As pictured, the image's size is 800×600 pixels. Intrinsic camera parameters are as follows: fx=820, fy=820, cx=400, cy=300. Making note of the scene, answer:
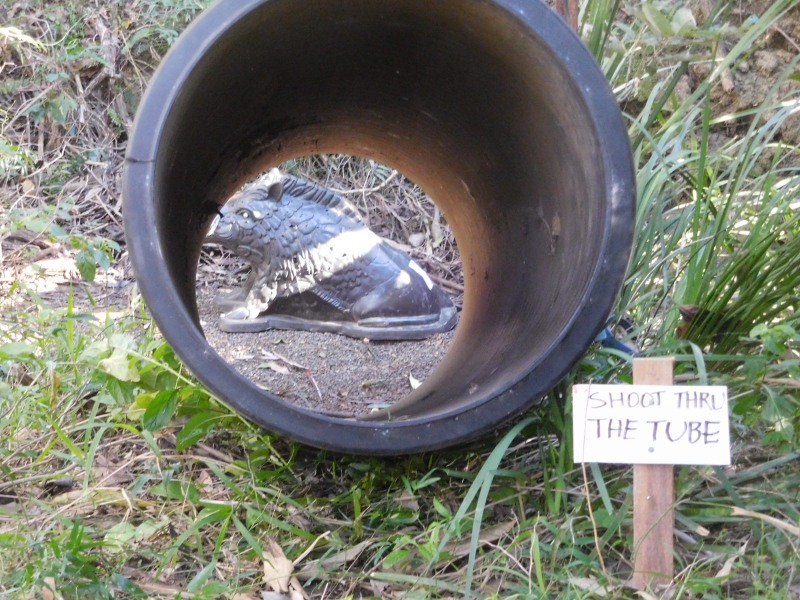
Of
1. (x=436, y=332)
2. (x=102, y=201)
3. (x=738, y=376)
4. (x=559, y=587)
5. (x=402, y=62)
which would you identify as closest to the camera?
(x=559, y=587)

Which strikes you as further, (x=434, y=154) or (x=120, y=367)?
(x=434, y=154)

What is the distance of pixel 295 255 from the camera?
3559 mm

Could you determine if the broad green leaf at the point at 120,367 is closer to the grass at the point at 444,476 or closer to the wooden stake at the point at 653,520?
the grass at the point at 444,476

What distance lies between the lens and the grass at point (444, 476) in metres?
1.48

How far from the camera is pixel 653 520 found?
54.9 inches

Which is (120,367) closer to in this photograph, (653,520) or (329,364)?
(653,520)

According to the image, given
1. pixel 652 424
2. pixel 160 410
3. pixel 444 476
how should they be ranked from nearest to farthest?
pixel 652 424 < pixel 444 476 < pixel 160 410

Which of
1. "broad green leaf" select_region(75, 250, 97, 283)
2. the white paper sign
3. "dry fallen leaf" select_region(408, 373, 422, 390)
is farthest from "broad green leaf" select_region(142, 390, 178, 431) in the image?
"dry fallen leaf" select_region(408, 373, 422, 390)

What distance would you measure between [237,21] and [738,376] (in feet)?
4.06

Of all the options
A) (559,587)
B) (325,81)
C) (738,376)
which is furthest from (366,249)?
(559,587)

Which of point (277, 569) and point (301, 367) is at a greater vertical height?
point (277, 569)

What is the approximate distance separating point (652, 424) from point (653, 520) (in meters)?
0.17

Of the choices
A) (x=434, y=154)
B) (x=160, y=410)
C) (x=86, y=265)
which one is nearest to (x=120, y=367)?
(x=160, y=410)

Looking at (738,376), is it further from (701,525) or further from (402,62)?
(402,62)
